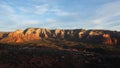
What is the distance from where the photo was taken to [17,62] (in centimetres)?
4984

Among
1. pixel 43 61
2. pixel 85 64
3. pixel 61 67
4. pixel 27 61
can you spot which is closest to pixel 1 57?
pixel 27 61

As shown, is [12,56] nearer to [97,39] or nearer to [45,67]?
[45,67]

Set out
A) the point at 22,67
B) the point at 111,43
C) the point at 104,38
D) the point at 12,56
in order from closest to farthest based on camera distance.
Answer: the point at 22,67 → the point at 12,56 → the point at 111,43 → the point at 104,38

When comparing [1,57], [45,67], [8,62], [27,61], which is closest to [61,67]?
[45,67]

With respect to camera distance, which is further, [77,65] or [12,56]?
[12,56]

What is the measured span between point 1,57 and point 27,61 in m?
6.75

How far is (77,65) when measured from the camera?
5016 cm

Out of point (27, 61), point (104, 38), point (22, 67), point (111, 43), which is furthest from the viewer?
point (104, 38)

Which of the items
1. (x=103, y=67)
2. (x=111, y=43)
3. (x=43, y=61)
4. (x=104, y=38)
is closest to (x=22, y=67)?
(x=43, y=61)

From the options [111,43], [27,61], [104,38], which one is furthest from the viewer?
[104,38]

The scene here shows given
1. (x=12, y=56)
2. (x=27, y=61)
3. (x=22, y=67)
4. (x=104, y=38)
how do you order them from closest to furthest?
1. (x=22, y=67)
2. (x=27, y=61)
3. (x=12, y=56)
4. (x=104, y=38)

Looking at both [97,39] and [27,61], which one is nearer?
[27,61]

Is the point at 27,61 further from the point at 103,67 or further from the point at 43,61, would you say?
the point at 103,67

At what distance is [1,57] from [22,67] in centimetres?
881
